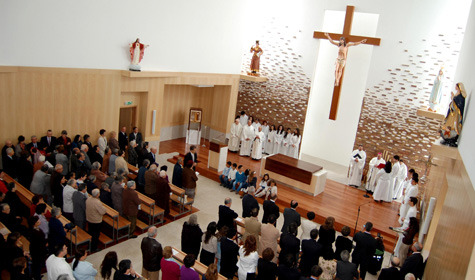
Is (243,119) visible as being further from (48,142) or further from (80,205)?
(80,205)

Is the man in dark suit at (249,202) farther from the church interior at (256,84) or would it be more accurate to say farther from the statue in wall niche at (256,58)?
the statue in wall niche at (256,58)

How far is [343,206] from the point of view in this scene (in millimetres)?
11680

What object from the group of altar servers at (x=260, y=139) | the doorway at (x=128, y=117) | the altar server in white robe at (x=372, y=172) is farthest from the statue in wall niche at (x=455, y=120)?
the doorway at (x=128, y=117)

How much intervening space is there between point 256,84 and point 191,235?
10.4 m

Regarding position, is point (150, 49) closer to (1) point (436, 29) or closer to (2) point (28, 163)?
(2) point (28, 163)

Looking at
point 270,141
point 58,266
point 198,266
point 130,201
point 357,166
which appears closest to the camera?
point 58,266

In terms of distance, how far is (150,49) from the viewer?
516 inches

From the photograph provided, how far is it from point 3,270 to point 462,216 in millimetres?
6956

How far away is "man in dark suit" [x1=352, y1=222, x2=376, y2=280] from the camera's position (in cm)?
725

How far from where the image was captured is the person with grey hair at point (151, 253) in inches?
251

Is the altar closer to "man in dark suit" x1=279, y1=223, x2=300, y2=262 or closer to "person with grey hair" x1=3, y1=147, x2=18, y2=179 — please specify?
"man in dark suit" x1=279, y1=223, x2=300, y2=262

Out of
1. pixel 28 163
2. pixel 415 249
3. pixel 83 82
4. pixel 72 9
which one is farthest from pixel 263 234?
pixel 72 9

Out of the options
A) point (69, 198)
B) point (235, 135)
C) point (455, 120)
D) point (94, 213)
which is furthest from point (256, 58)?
point (94, 213)

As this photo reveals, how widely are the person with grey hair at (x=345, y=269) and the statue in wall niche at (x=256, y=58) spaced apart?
10.9 meters
